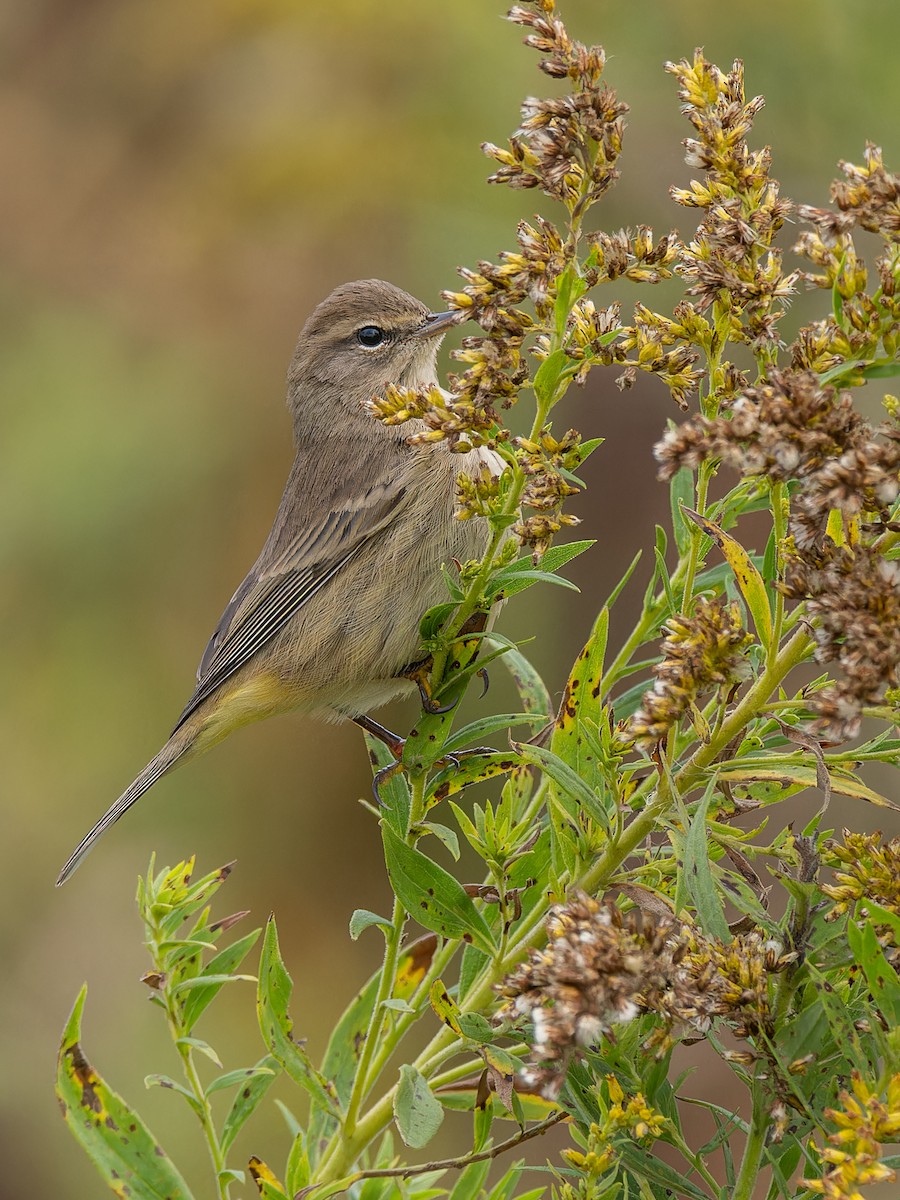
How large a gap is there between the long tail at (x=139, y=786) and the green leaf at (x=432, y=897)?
1.48 m

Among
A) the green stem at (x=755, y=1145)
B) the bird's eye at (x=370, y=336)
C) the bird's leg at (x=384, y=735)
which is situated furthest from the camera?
the bird's eye at (x=370, y=336)

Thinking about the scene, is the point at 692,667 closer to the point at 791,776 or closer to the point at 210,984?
the point at 791,776

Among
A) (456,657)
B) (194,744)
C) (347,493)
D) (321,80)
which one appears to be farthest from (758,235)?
(321,80)

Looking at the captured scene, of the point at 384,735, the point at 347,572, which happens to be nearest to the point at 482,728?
the point at 384,735

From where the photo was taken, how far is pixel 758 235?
1403 millimetres

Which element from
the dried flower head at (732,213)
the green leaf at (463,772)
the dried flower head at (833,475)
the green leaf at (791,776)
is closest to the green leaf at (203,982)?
the green leaf at (463,772)

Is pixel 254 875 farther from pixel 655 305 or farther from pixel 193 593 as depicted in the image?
pixel 655 305

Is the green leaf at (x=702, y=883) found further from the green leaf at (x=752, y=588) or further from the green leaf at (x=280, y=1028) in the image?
the green leaf at (x=280, y=1028)

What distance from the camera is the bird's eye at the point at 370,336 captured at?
152 inches

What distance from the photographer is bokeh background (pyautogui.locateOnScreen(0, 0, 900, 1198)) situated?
4.18m

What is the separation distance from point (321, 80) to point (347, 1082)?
3859mm

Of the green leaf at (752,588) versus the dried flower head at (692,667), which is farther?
the green leaf at (752,588)

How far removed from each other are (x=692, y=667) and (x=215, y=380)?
3619 millimetres

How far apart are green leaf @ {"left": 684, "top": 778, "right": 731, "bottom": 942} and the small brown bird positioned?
1583 millimetres
